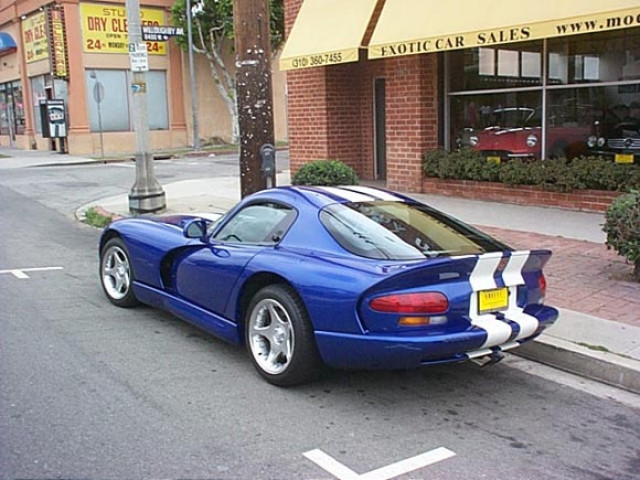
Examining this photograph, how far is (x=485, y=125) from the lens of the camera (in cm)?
1321

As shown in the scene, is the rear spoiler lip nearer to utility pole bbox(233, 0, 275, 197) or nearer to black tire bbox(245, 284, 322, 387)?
black tire bbox(245, 284, 322, 387)

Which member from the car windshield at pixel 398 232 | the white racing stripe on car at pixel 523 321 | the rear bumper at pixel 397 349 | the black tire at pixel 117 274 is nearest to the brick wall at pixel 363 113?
the black tire at pixel 117 274

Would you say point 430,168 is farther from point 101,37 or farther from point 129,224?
point 101,37

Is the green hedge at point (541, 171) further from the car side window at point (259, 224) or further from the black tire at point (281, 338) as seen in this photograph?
the black tire at point (281, 338)

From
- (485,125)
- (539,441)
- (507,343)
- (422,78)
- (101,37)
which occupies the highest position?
(101,37)

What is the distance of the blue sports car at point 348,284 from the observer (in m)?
4.31

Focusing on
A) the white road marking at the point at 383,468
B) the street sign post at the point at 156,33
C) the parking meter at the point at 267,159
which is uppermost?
the street sign post at the point at 156,33

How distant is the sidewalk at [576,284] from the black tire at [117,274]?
11.8 feet

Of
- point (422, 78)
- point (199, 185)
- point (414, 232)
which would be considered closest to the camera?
point (414, 232)

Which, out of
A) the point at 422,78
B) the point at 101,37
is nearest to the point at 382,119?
the point at 422,78

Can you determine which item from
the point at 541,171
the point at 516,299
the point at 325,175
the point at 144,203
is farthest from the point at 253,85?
the point at 541,171

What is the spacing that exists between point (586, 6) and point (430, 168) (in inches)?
170

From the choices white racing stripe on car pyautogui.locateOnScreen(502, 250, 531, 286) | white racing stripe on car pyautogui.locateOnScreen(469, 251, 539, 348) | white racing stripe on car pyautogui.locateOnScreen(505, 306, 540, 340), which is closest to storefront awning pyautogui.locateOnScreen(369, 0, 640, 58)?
white racing stripe on car pyautogui.locateOnScreen(502, 250, 531, 286)

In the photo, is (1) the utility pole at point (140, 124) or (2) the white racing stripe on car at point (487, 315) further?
(1) the utility pole at point (140, 124)
